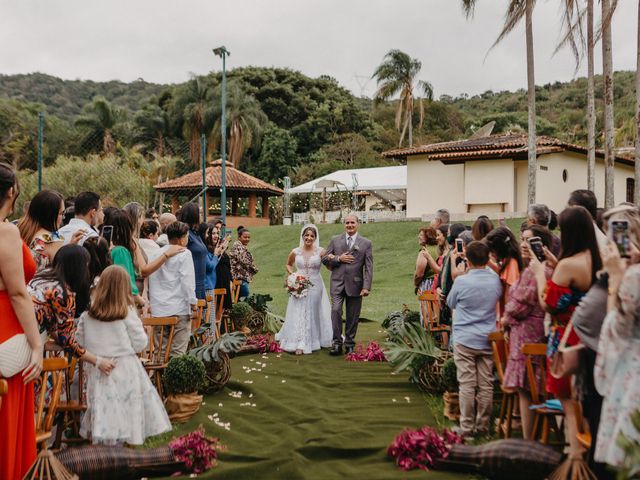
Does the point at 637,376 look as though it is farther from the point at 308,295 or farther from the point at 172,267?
the point at 308,295

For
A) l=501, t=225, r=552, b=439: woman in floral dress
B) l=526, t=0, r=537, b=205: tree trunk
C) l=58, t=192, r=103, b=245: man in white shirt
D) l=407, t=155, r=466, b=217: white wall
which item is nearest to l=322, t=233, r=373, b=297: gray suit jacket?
l=58, t=192, r=103, b=245: man in white shirt

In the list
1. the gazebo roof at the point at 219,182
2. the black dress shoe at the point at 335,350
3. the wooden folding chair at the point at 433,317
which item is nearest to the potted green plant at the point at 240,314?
the black dress shoe at the point at 335,350

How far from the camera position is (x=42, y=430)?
4164 millimetres

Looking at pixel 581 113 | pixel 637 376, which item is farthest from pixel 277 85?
pixel 637 376

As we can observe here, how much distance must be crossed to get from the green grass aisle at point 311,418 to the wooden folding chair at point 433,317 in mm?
762

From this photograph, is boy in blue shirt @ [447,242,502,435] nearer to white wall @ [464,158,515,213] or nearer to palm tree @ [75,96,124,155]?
white wall @ [464,158,515,213]

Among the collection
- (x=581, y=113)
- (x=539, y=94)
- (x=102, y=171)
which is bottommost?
(x=102, y=171)

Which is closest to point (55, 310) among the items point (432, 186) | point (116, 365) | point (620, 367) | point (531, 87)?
point (116, 365)

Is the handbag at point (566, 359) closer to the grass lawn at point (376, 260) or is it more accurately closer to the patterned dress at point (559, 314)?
the patterned dress at point (559, 314)

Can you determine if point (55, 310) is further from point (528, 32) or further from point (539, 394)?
point (528, 32)

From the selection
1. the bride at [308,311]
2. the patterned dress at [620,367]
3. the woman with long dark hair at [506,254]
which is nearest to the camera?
the patterned dress at [620,367]

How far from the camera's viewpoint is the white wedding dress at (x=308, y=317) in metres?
9.74

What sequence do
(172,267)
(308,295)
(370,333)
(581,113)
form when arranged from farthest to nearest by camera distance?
(581,113) < (370,333) < (308,295) < (172,267)

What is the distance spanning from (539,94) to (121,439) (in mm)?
70343
